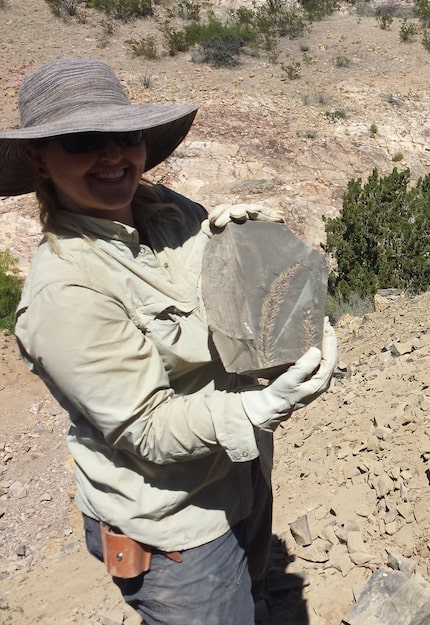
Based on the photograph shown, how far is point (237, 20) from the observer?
14859 mm

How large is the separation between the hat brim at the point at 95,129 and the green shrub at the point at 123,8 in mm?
13545

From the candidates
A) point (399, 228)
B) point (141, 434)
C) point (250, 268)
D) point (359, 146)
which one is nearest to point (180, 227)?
point (250, 268)

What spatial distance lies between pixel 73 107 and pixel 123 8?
14016 millimetres

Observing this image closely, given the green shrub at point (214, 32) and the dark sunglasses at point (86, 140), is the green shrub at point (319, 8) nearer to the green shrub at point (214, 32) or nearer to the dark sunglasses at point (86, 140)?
the green shrub at point (214, 32)

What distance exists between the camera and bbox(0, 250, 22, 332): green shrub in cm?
700

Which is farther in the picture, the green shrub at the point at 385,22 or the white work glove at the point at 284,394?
the green shrub at the point at 385,22

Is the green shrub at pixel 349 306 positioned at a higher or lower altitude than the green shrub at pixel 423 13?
lower

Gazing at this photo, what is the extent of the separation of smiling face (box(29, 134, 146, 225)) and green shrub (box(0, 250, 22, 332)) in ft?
19.2

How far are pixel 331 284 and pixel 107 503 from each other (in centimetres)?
583

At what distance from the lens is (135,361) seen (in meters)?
1.21

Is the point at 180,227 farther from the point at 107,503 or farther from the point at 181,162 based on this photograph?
the point at 181,162

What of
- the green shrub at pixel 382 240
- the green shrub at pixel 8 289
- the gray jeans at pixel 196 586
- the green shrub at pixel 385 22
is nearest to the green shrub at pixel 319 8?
the green shrub at pixel 385 22

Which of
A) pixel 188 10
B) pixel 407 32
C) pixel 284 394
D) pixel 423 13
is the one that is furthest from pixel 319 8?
pixel 284 394

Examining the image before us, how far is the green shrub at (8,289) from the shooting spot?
7.00 metres
